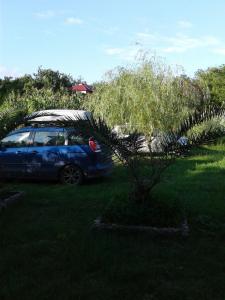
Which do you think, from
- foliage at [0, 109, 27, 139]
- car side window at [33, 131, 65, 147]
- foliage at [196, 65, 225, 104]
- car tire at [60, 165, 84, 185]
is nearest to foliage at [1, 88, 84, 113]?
car side window at [33, 131, 65, 147]

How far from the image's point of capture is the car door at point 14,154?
12.6m

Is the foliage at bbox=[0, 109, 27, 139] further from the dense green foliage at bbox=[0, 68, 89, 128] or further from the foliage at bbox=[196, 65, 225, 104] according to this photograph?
the foliage at bbox=[196, 65, 225, 104]

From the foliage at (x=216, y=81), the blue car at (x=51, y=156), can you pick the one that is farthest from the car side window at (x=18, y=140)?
the foliage at (x=216, y=81)

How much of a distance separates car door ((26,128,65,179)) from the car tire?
213 mm

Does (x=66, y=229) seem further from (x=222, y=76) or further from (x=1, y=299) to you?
(x=222, y=76)

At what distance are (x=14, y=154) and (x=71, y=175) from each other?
5.32 feet

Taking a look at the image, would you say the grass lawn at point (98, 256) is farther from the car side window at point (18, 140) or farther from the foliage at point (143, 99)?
the foliage at point (143, 99)

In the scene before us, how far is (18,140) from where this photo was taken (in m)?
12.8

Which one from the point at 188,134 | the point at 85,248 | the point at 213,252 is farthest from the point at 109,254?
the point at 188,134

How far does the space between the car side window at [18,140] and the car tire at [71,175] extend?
1.27m

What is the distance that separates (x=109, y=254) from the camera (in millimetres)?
6414

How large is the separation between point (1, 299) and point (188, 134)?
15.8 feet

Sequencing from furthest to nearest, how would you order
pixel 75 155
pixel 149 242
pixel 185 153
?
pixel 75 155 → pixel 185 153 → pixel 149 242

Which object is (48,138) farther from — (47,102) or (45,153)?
(47,102)
